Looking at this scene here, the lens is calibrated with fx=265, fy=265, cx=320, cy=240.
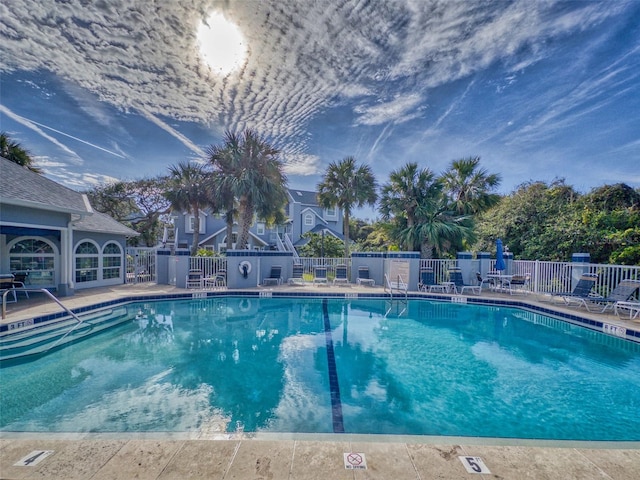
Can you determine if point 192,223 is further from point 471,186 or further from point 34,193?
point 471,186

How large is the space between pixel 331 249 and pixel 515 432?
17.1 meters

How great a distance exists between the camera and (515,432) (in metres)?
3.46

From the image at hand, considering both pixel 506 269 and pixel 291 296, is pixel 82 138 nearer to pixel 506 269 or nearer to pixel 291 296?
pixel 291 296

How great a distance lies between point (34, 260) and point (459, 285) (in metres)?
18.4

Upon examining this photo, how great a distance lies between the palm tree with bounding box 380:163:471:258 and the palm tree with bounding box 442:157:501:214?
0.95 meters

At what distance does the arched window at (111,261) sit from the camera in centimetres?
1324

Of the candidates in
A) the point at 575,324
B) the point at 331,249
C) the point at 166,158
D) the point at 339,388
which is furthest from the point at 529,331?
the point at 166,158

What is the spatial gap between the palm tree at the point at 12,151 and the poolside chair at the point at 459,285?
23026 millimetres

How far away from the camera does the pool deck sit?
225 cm

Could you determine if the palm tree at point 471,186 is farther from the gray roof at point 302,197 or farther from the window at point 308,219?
the window at point 308,219

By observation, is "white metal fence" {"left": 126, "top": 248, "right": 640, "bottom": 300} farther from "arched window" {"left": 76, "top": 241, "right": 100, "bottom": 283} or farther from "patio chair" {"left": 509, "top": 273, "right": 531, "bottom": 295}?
"arched window" {"left": 76, "top": 241, "right": 100, "bottom": 283}

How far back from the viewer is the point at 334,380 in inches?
191

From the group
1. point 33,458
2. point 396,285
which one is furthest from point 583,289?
point 33,458

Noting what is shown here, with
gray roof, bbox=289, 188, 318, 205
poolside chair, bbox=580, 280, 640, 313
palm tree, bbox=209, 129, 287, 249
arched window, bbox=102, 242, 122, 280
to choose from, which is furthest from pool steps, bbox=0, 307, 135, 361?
gray roof, bbox=289, 188, 318, 205
